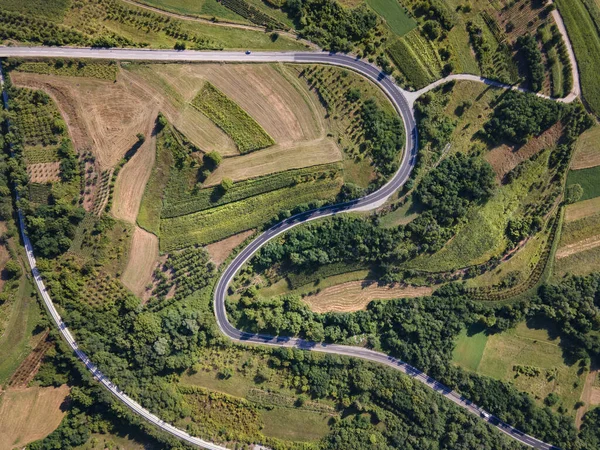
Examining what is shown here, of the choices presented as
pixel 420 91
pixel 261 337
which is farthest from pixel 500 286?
pixel 261 337

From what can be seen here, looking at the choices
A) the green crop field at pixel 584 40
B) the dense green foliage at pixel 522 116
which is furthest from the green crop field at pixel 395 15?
the green crop field at pixel 584 40

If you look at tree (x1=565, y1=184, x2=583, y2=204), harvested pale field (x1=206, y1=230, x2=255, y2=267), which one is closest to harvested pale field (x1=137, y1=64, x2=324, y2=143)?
harvested pale field (x1=206, y1=230, x2=255, y2=267)

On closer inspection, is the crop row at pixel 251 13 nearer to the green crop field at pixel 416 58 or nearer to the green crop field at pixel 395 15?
the green crop field at pixel 395 15

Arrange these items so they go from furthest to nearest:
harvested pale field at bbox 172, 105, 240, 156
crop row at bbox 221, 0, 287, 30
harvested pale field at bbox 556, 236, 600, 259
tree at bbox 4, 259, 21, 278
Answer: harvested pale field at bbox 556, 236, 600, 259, crop row at bbox 221, 0, 287, 30, harvested pale field at bbox 172, 105, 240, 156, tree at bbox 4, 259, 21, 278

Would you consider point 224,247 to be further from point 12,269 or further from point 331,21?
point 331,21

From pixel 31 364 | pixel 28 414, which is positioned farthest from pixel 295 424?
pixel 31 364

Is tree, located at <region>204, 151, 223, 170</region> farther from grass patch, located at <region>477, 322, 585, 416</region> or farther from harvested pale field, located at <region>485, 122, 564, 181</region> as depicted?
grass patch, located at <region>477, 322, 585, 416</region>
